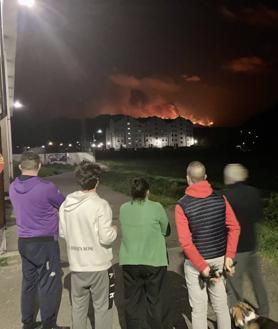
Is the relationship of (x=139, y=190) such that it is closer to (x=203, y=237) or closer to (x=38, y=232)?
(x=203, y=237)

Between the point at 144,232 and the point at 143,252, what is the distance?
0.64ft

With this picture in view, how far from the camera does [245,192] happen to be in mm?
4141

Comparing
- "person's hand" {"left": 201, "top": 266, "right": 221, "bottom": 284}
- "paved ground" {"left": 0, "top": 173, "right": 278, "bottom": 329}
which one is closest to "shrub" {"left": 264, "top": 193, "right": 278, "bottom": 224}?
"paved ground" {"left": 0, "top": 173, "right": 278, "bottom": 329}

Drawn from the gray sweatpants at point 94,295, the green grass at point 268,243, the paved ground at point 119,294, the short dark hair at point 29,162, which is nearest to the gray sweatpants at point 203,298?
the paved ground at point 119,294

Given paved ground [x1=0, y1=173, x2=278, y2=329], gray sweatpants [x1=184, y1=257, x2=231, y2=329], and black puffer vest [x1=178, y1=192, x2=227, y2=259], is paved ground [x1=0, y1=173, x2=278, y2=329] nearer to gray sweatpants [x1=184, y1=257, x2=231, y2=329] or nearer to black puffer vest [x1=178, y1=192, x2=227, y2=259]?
gray sweatpants [x1=184, y1=257, x2=231, y2=329]

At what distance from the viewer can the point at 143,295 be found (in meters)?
3.96

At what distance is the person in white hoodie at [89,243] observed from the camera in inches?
140

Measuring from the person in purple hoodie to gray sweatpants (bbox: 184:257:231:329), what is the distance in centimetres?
A: 140

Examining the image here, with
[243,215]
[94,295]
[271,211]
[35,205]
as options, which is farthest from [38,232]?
[271,211]

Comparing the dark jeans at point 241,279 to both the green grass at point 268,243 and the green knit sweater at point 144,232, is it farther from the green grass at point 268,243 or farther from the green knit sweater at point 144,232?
the green grass at point 268,243

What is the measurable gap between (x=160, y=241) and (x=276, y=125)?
386 feet

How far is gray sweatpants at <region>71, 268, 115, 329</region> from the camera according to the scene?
143 inches

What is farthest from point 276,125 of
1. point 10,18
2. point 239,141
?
point 10,18

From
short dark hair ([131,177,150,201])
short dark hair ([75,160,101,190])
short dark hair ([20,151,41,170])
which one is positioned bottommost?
short dark hair ([131,177,150,201])
